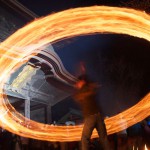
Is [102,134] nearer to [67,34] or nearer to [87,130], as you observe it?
[87,130]

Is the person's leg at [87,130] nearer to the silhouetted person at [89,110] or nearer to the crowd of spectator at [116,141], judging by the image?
the silhouetted person at [89,110]

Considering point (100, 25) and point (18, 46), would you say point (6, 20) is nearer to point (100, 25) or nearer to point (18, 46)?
point (18, 46)

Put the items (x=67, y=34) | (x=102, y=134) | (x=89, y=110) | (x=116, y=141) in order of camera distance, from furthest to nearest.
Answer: (x=116, y=141), (x=67, y=34), (x=89, y=110), (x=102, y=134)

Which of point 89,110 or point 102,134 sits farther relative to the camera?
point 89,110

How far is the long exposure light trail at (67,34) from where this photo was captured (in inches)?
356

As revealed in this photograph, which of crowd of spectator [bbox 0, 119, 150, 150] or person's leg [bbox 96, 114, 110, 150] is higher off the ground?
crowd of spectator [bbox 0, 119, 150, 150]

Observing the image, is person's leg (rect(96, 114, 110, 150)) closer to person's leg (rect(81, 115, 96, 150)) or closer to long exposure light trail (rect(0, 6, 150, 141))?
person's leg (rect(81, 115, 96, 150))

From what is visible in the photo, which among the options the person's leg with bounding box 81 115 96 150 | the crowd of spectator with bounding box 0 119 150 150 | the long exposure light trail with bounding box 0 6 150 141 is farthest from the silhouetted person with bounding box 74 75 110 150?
the crowd of spectator with bounding box 0 119 150 150

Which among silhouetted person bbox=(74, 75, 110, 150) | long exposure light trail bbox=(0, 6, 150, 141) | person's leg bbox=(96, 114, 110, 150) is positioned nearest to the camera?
person's leg bbox=(96, 114, 110, 150)

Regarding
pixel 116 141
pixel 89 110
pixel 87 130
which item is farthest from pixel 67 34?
pixel 116 141

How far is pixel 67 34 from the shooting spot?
31.7 feet

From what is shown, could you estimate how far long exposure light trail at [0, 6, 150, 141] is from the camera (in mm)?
9047

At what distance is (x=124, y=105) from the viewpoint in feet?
62.6

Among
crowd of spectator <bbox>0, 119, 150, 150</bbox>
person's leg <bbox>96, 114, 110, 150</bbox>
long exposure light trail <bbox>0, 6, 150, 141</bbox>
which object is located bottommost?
person's leg <bbox>96, 114, 110, 150</bbox>
